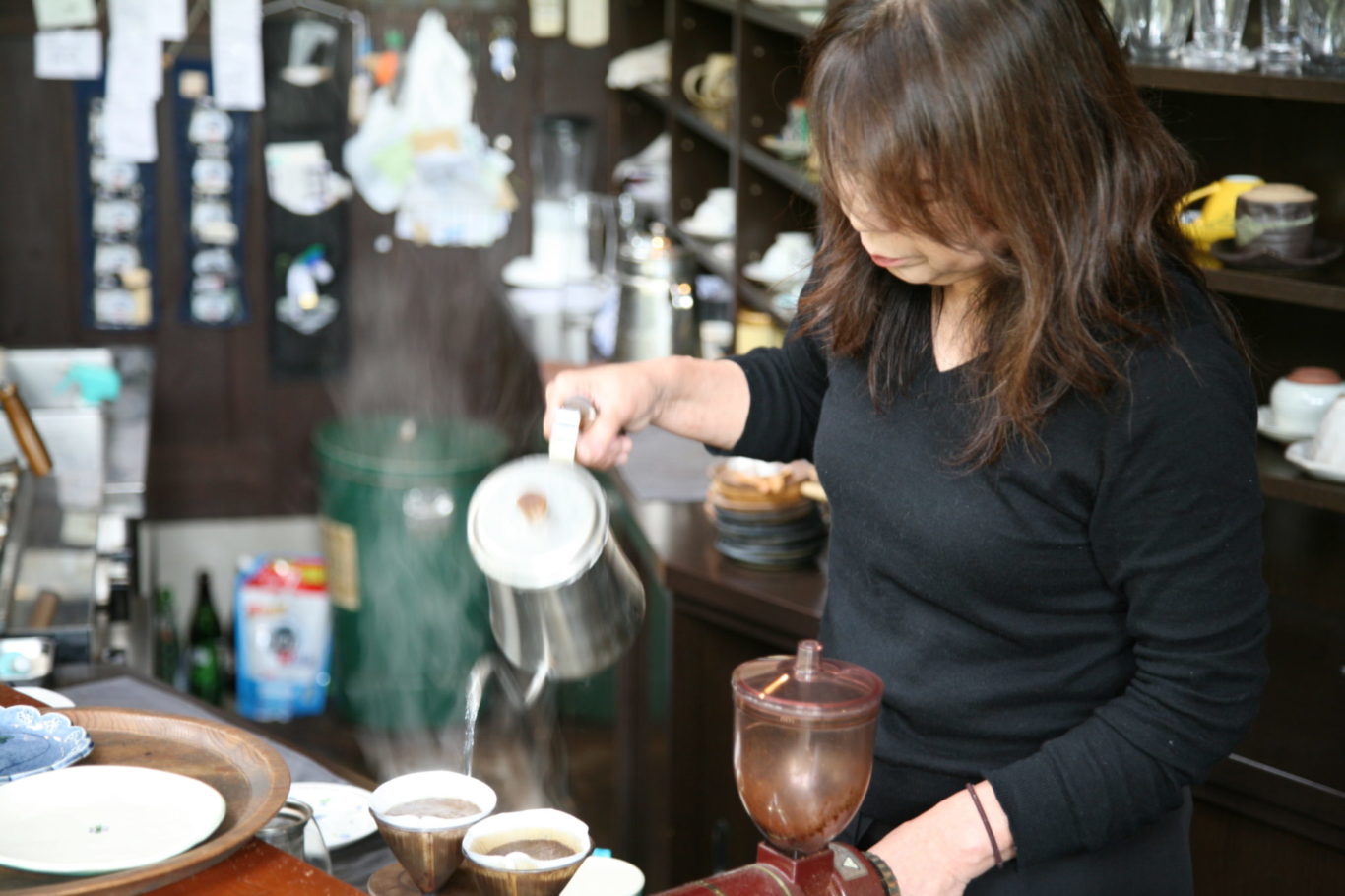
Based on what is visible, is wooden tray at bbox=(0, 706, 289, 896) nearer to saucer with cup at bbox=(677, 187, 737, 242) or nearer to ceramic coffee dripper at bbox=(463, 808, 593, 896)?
ceramic coffee dripper at bbox=(463, 808, 593, 896)

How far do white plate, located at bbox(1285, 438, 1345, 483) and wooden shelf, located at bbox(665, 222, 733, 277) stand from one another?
1718 mm

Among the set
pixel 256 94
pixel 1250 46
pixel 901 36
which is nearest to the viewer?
pixel 901 36

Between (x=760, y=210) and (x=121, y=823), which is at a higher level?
(x=760, y=210)

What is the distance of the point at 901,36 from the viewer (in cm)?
123

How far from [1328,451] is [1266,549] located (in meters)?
0.48

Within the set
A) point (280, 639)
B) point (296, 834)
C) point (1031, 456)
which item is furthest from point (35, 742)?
point (280, 639)

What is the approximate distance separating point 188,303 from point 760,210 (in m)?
1.97

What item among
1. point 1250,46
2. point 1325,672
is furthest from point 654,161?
point 1325,672

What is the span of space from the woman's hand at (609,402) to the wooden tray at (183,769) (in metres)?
0.43

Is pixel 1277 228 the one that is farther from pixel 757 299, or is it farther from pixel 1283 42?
pixel 757 299

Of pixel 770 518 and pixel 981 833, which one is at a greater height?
pixel 981 833

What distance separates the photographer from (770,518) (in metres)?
2.78

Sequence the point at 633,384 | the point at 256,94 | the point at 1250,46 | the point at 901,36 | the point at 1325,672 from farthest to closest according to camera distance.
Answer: the point at 256,94
the point at 1250,46
the point at 1325,672
the point at 633,384
the point at 901,36

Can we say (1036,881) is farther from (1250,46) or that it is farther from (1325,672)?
(1250,46)
